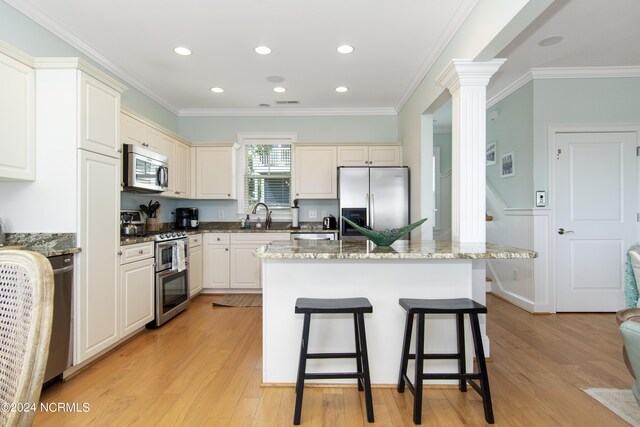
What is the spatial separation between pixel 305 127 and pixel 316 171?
80cm

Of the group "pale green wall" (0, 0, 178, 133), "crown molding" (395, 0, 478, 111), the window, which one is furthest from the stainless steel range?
"crown molding" (395, 0, 478, 111)

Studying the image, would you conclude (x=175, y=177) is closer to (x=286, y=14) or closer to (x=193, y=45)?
(x=193, y=45)

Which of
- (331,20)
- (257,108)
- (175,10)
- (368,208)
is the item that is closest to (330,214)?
(368,208)

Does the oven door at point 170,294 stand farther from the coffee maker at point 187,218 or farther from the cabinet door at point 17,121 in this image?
the cabinet door at point 17,121

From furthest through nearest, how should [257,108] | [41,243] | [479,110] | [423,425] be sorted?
[257,108] → [479,110] → [41,243] → [423,425]

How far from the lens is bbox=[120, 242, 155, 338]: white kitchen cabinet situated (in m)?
2.79

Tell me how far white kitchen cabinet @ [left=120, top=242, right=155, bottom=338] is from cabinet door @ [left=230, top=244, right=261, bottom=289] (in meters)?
1.41

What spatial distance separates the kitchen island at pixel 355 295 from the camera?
2.17m

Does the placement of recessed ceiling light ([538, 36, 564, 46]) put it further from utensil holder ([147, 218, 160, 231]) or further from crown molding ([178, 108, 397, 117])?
utensil holder ([147, 218, 160, 231])

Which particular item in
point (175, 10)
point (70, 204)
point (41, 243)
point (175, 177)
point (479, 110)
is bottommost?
point (41, 243)

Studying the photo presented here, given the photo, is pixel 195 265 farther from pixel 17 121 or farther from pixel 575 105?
pixel 575 105

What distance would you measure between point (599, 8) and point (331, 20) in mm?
2082

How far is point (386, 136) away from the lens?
5109 mm

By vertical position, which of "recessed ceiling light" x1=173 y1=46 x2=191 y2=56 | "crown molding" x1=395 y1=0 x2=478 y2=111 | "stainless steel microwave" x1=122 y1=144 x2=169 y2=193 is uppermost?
"recessed ceiling light" x1=173 y1=46 x2=191 y2=56
